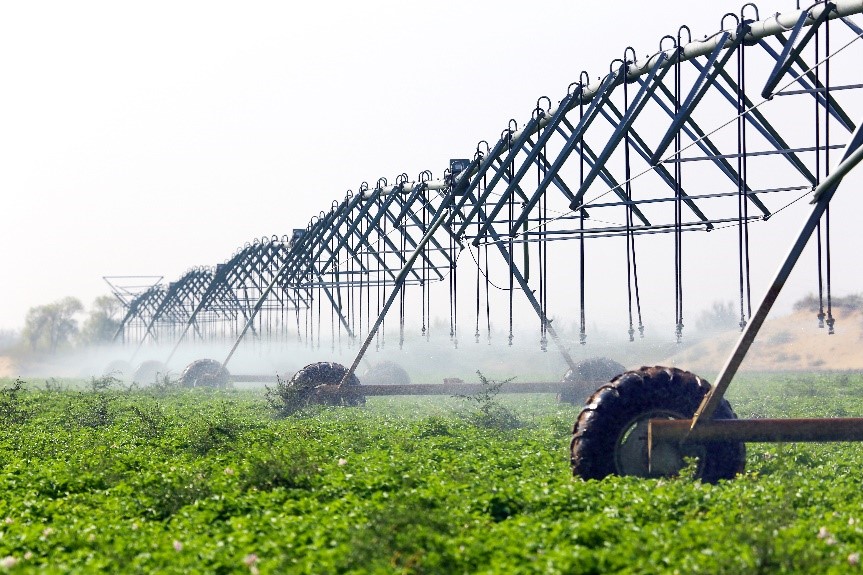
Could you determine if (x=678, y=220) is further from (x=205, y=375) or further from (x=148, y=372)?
(x=148, y=372)

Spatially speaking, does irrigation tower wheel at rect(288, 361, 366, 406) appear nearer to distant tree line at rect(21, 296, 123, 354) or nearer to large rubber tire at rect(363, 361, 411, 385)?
large rubber tire at rect(363, 361, 411, 385)

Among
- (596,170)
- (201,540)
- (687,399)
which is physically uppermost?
(596,170)

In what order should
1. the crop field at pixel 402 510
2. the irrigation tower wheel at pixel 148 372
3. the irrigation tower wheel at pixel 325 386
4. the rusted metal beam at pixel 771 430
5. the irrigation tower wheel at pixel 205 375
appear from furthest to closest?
the irrigation tower wheel at pixel 148 372 < the irrigation tower wheel at pixel 205 375 < the irrigation tower wheel at pixel 325 386 < the rusted metal beam at pixel 771 430 < the crop field at pixel 402 510

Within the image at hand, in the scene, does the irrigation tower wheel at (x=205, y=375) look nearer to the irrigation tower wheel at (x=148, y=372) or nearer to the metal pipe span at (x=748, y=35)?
the irrigation tower wheel at (x=148, y=372)

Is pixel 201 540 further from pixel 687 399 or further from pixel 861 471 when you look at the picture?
pixel 861 471

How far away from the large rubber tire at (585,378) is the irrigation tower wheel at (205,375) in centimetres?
1986

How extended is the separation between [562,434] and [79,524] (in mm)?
9416

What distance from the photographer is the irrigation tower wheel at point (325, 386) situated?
29.7m

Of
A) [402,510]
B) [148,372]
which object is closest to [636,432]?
[402,510]

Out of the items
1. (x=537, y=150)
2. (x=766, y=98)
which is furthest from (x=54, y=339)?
(x=766, y=98)

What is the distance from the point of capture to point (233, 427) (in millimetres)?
20219

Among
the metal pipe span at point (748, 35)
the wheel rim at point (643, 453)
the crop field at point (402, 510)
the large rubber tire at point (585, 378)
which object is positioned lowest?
the crop field at point (402, 510)

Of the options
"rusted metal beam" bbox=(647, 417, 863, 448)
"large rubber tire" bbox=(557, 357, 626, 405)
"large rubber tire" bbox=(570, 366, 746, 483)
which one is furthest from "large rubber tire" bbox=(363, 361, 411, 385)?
"rusted metal beam" bbox=(647, 417, 863, 448)

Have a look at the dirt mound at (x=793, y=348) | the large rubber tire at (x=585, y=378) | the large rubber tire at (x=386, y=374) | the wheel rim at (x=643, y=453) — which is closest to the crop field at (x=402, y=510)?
the wheel rim at (x=643, y=453)
